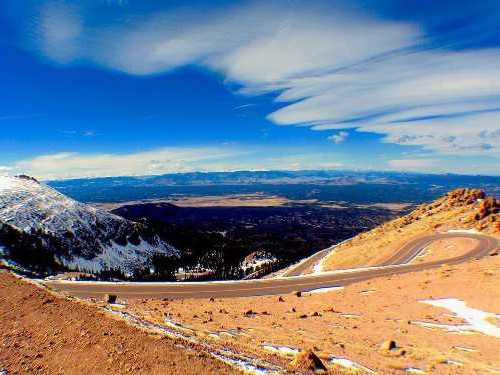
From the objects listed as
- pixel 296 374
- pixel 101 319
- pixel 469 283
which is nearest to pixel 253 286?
pixel 469 283

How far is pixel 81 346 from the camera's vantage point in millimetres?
16828

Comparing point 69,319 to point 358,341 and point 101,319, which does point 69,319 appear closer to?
point 101,319

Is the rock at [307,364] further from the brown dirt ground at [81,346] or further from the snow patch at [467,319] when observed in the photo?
the snow patch at [467,319]

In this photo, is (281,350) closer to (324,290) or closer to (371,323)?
(371,323)

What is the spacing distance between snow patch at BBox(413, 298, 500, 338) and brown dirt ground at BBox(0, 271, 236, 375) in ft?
66.9

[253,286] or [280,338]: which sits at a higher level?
[280,338]

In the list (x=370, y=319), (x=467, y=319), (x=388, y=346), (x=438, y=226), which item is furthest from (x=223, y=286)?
(x=438, y=226)

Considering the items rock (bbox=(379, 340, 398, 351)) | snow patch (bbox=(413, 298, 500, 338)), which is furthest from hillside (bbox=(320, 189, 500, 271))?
rock (bbox=(379, 340, 398, 351))

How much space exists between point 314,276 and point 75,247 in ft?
519

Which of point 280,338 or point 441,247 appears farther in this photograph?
point 441,247

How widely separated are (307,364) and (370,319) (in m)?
16.2

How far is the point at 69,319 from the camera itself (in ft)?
66.4

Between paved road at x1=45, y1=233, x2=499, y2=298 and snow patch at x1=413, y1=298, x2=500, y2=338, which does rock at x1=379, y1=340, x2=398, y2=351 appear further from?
paved road at x1=45, y1=233, x2=499, y2=298

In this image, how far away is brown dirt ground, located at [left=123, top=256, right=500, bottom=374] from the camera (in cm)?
2028
